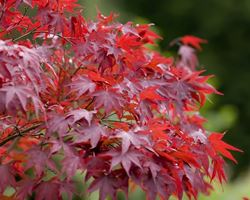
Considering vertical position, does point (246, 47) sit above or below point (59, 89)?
below

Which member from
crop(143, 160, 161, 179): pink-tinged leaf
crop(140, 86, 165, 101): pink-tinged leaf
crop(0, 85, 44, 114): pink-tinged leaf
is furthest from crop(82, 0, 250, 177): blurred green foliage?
crop(0, 85, 44, 114): pink-tinged leaf

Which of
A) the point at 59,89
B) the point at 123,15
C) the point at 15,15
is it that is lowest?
the point at 123,15

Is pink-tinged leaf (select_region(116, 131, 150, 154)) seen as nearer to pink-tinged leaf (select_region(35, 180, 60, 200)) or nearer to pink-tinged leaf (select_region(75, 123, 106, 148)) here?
pink-tinged leaf (select_region(75, 123, 106, 148))

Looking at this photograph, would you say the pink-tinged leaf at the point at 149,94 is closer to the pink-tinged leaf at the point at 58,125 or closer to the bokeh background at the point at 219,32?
the pink-tinged leaf at the point at 58,125

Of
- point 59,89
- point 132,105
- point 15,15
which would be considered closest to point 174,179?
point 132,105

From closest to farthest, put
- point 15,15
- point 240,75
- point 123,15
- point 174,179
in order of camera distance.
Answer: point 174,179 < point 15,15 < point 123,15 < point 240,75

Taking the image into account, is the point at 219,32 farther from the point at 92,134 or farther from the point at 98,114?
the point at 92,134

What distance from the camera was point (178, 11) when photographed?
30.5 ft

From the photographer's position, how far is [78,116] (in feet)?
5.76

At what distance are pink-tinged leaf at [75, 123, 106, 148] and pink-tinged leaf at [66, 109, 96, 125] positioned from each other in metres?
0.02

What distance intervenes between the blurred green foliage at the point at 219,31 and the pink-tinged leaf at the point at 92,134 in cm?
717

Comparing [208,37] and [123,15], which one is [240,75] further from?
[123,15]

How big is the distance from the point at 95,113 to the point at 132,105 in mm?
125

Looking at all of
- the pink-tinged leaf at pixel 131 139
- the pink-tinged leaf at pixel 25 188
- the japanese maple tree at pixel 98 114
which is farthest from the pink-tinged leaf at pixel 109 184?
the pink-tinged leaf at pixel 25 188
